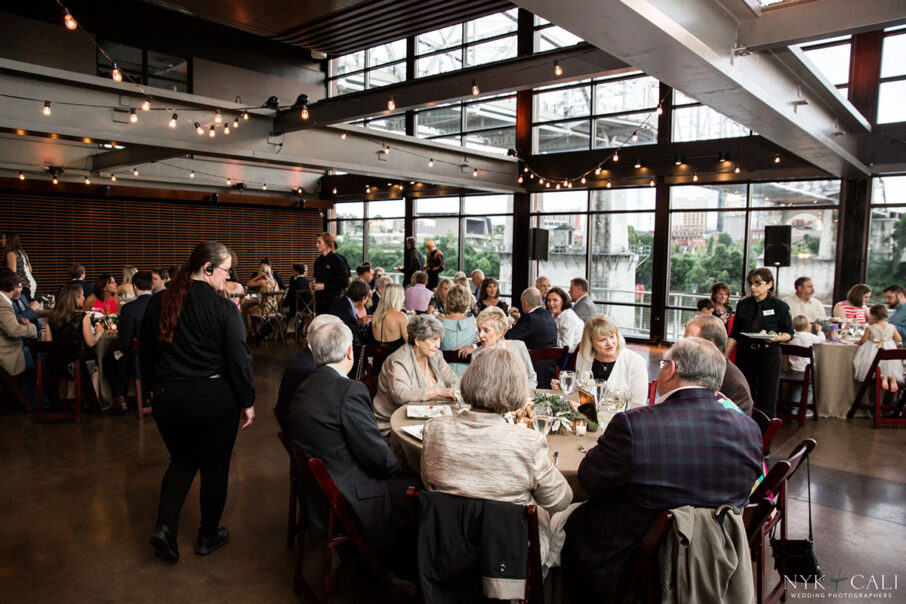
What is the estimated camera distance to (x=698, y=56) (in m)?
3.71

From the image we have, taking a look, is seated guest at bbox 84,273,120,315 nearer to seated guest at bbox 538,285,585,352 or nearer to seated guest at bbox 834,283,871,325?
seated guest at bbox 538,285,585,352

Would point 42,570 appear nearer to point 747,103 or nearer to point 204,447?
point 204,447

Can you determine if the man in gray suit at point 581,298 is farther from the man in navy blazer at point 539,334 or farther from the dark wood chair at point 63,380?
the dark wood chair at point 63,380

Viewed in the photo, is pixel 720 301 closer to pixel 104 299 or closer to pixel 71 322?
pixel 71 322

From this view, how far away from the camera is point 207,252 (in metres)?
3.31

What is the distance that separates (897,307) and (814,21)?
4.72 metres

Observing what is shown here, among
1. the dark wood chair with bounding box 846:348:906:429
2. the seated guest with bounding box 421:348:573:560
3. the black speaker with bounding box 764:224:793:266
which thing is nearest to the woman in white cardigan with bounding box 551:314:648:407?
the seated guest with bounding box 421:348:573:560

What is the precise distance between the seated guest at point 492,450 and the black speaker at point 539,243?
979cm

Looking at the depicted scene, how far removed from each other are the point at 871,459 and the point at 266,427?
563cm

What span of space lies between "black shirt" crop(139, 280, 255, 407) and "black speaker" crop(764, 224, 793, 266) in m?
8.74

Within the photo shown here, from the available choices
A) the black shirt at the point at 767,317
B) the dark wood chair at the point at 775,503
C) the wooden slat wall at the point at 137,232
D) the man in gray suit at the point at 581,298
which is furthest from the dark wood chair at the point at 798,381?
the wooden slat wall at the point at 137,232

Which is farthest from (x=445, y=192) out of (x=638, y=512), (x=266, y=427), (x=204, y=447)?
(x=638, y=512)

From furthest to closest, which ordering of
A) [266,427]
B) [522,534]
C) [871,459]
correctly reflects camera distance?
[266,427] < [871,459] < [522,534]

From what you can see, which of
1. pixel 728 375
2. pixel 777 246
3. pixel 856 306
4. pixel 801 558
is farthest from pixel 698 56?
pixel 777 246
